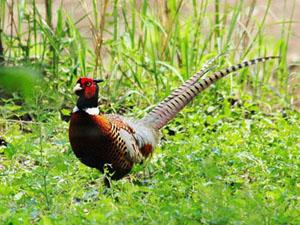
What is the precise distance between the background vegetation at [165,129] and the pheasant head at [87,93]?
192 millimetres

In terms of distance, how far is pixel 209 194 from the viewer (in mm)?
3809

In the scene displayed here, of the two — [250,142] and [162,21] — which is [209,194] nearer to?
[250,142]

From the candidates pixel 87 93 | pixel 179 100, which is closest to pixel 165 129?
pixel 179 100

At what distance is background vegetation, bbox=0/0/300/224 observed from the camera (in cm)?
412

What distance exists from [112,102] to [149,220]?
377 centimetres

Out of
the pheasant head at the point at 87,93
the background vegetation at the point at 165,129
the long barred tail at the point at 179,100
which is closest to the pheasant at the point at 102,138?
the pheasant head at the point at 87,93

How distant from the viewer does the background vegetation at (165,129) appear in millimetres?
4125

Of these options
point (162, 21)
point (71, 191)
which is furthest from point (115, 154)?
point (162, 21)

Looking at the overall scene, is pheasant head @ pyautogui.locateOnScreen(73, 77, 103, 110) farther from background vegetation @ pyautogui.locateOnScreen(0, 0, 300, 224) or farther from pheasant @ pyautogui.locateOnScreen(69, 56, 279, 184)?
background vegetation @ pyautogui.locateOnScreen(0, 0, 300, 224)

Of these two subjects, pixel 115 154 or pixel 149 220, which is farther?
pixel 115 154

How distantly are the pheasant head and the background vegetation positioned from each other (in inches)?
7.6

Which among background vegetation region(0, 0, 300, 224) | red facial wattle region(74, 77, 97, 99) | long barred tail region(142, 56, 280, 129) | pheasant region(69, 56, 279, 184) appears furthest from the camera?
long barred tail region(142, 56, 280, 129)

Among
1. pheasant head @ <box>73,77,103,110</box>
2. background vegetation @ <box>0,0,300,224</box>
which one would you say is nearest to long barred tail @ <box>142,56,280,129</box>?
background vegetation @ <box>0,0,300,224</box>

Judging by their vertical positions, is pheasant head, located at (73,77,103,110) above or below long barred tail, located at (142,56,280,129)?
above
